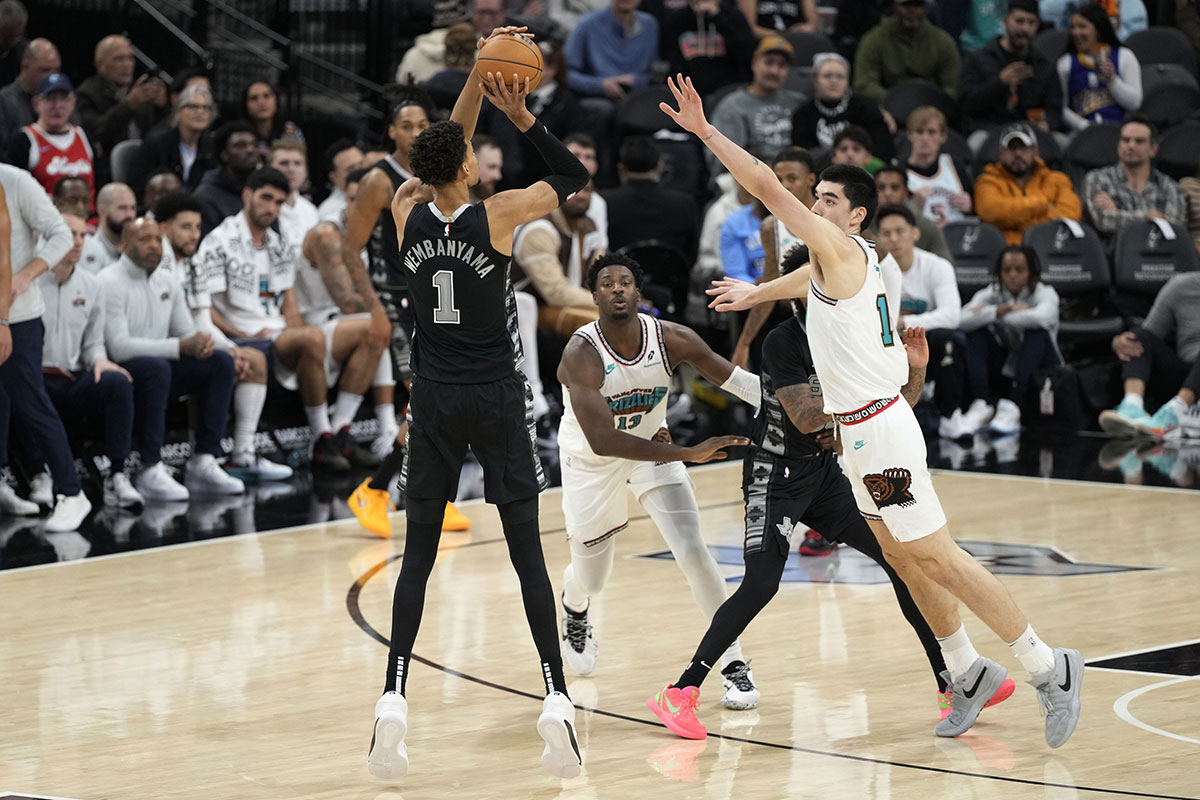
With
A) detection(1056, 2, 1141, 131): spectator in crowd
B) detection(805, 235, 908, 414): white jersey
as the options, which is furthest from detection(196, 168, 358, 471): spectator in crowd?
detection(1056, 2, 1141, 131): spectator in crowd

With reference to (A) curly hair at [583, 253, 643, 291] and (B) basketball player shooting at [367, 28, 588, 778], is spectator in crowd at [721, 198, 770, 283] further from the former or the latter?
(B) basketball player shooting at [367, 28, 588, 778]

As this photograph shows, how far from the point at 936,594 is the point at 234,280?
623 cm

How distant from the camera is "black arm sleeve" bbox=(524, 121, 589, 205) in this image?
5117 millimetres

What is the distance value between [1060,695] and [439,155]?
2.40 metres

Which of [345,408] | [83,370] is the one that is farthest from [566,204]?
[83,370]

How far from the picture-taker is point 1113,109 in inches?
569

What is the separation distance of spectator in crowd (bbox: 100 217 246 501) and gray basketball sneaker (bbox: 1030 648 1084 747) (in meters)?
5.81

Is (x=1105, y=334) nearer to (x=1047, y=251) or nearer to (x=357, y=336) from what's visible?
(x=1047, y=251)

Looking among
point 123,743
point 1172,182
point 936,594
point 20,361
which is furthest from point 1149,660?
point 1172,182

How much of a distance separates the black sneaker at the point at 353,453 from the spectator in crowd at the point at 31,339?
207 cm

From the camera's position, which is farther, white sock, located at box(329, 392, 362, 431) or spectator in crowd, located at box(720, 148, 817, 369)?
white sock, located at box(329, 392, 362, 431)

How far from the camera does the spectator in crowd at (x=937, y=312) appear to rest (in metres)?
11.2

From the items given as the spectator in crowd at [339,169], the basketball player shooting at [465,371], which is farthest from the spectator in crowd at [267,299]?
the basketball player shooting at [465,371]

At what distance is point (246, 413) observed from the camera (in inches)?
Answer: 402
